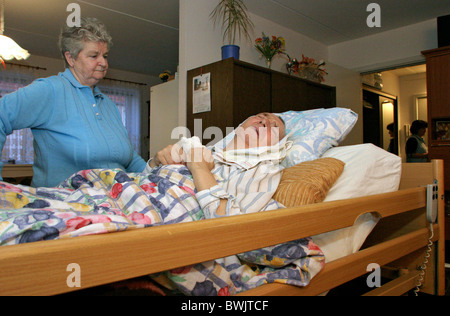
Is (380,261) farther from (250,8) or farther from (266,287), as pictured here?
(250,8)

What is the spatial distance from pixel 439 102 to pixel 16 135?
6168 mm

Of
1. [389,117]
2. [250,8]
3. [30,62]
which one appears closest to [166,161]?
[250,8]

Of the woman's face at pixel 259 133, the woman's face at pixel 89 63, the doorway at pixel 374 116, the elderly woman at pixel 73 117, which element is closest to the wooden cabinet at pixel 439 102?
the doorway at pixel 374 116

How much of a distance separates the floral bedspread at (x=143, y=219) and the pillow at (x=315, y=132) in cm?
56

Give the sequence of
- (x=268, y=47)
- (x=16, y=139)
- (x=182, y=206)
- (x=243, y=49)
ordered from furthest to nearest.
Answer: (x=16, y=139), (x=243, y=49), (x=268, y=47), (x=182, y=206)

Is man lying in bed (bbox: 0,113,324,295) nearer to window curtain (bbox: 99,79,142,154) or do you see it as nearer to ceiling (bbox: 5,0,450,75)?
ceiling (bbox: 5,0,450,75)

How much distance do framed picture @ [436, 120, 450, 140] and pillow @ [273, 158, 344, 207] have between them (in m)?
2.70

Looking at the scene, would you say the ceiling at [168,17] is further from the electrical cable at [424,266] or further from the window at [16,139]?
the electrical cable at [424,266]

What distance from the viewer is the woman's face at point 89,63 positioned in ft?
4.32

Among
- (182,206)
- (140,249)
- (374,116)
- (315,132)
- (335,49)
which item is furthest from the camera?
(374,116)

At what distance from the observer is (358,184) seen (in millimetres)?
1170

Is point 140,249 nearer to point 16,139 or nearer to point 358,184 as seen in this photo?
point 358,184

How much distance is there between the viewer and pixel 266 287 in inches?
28.0

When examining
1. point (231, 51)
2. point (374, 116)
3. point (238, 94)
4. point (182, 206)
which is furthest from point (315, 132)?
point (374, 116)
